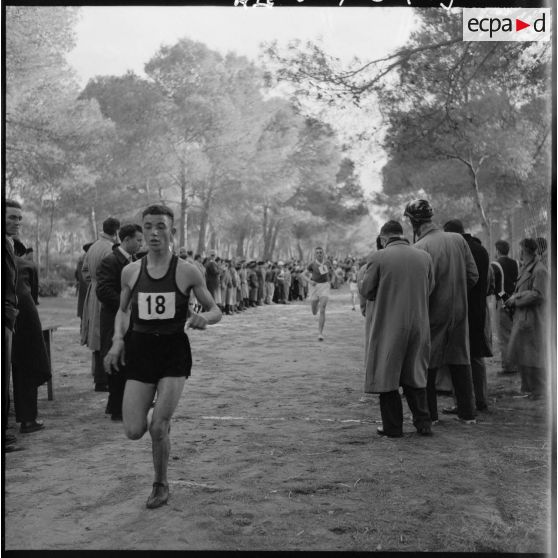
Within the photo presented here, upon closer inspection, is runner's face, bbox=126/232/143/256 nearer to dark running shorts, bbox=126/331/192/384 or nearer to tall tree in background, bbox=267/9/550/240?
tall tree in background, bbox=267/9/550/240

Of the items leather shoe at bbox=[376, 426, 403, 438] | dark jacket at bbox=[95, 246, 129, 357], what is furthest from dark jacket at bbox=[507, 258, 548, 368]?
dark jacket at bbox=[95, 246, 129, 357]

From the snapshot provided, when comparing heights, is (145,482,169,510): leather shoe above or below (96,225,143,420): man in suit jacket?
below

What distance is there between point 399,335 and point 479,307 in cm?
130

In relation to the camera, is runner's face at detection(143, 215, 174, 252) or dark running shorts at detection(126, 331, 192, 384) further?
runner's face at detection(143, 215, 174, 252)

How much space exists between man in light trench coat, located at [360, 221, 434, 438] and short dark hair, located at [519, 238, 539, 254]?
154 centimetres

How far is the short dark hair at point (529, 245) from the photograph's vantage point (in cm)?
669

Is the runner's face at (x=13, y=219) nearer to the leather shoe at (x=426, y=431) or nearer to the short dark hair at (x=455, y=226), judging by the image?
the leather shoe at (x=426, y=431)

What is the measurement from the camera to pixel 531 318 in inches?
273

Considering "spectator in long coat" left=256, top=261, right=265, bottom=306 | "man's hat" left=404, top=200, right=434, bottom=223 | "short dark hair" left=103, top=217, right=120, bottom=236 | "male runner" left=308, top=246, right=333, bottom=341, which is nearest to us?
"man's hat" left=404, top=200, right=434, bottom=223

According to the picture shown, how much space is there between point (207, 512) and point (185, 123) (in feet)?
29.1

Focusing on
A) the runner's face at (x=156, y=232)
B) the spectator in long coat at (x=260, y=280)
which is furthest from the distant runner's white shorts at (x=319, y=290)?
the spectator in long coat at (x=260, y=280)

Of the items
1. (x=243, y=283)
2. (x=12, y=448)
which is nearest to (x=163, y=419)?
(x=12, y=448)

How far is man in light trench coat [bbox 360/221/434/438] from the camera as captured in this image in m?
5.60

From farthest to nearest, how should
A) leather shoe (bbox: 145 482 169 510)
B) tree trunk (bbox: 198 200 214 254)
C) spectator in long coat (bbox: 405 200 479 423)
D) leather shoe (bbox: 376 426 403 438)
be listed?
tree trunk (bbox: 198 200 214 254) → spectator in long coat (bbox: 405 200 479 423) → leather shoe (bbox: 376 426 403 438) → leather shoe (bbox: 145 482 169 510)
